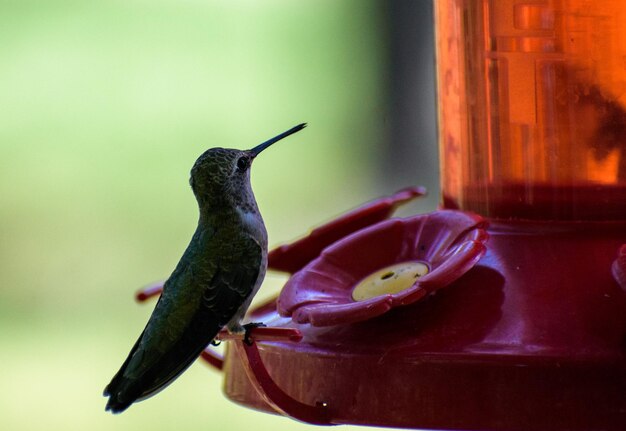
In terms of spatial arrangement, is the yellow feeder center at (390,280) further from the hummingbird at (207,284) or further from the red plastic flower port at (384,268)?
the hummingbird at (207,284)

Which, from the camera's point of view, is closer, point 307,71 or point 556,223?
point 556,223

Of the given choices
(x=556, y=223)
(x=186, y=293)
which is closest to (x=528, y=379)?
(x=556, y=223)

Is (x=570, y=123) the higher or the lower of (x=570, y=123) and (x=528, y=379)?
the higher

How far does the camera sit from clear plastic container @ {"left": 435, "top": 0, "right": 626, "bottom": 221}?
2.77 metres

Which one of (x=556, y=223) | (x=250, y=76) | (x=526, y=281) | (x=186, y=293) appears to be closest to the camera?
(x=526, y=281)

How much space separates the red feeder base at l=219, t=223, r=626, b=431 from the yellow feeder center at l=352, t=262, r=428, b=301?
0.27ft

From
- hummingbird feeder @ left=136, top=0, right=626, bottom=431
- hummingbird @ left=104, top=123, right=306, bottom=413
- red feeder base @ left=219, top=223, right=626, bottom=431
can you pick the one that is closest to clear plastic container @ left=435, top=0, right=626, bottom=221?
hummingbird feeder @ left=136, top=0, right=626, bottom=431

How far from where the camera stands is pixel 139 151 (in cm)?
960

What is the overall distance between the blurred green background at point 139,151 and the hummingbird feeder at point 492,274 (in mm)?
5190

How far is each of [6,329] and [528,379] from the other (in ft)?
23.3

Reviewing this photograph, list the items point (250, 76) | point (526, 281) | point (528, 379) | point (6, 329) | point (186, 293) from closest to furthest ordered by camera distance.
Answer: point (528, 379) < point (526, 281) < point (186, 293) < point (6, 329) < point (250, 76)

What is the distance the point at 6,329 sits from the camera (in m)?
8.80

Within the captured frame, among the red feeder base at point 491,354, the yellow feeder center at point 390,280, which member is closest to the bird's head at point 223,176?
the yellow feeder center at point 390,280

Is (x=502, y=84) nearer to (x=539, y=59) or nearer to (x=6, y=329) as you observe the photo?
(x=539, y=59)
